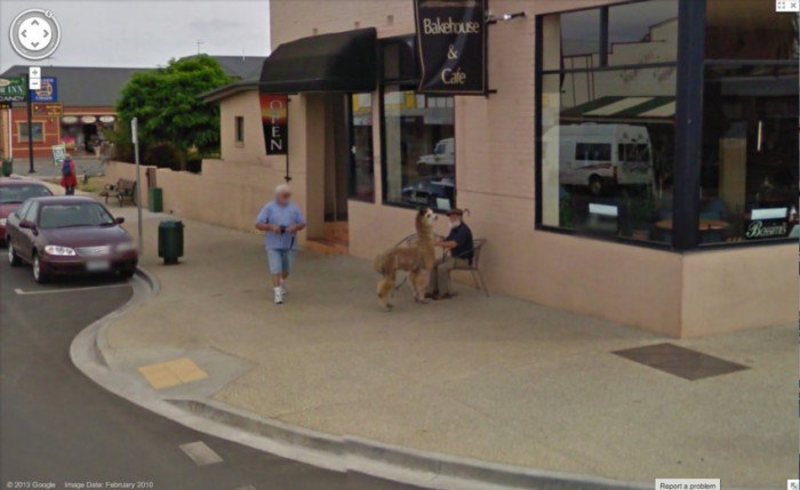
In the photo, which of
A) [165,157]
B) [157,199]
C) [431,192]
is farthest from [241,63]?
[431,192]

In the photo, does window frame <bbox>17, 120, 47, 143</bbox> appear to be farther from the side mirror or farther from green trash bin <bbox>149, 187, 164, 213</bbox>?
the side mirror

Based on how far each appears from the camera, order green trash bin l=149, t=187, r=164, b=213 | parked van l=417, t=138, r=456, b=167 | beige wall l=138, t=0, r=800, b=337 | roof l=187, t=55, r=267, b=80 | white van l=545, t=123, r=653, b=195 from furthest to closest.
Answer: roof l=187, t=55, r=267, b=80, green trash bin l=149, t=187, r=164, b=213, parked van l=417, t=138, r=456, b=167, white van l=545, t=123, r=653, b=195, beige wall l=138, t=0, r=800, b=337

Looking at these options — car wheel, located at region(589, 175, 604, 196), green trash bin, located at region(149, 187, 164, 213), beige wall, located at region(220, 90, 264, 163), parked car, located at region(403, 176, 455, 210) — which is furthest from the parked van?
green trash bin, located at region(149, 187, 164, 213)

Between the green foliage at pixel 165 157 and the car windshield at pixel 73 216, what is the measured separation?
16.7 metres

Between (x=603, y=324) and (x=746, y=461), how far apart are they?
4508mm

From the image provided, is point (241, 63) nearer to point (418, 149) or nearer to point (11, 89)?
point (11, 89)

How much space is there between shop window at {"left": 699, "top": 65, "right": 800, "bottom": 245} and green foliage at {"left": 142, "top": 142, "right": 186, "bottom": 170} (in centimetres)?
2607

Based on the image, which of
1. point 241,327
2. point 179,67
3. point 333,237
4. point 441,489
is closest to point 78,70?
point 179,67

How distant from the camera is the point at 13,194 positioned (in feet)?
76.4

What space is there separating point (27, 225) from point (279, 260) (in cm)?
630

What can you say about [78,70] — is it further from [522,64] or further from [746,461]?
[746,461]

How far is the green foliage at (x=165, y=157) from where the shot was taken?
3456 centimetres

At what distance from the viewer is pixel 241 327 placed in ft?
40.5

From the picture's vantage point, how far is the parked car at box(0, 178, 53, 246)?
22234 millimetres
